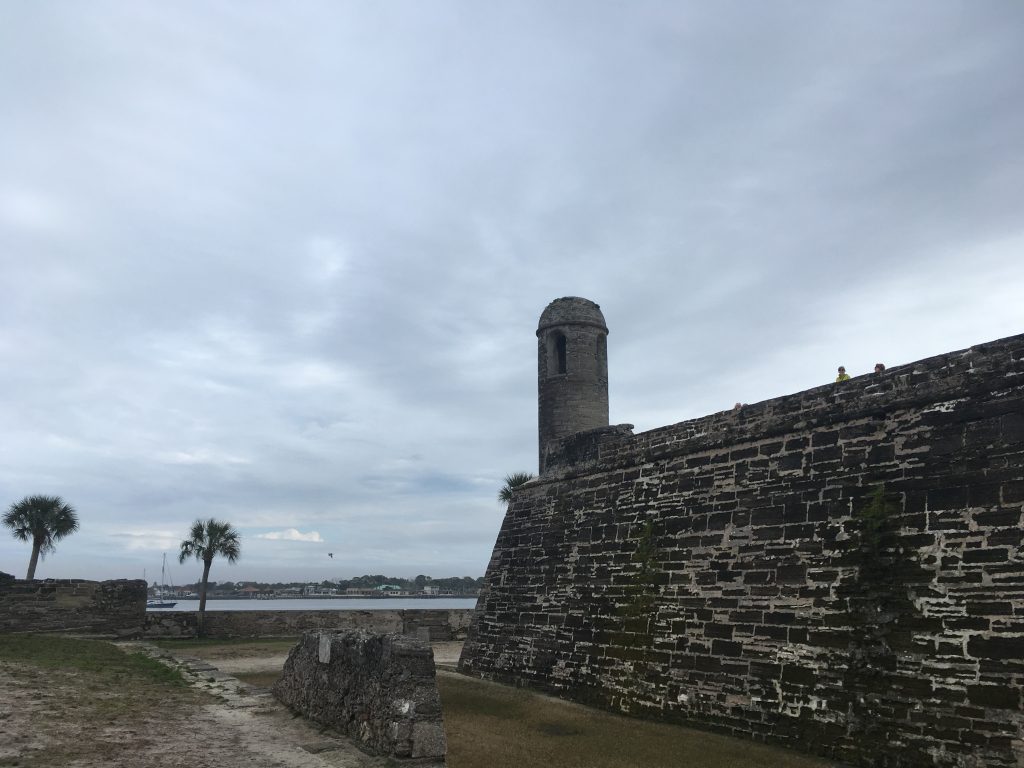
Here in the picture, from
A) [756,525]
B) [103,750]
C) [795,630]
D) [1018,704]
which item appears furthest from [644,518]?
[103,750]

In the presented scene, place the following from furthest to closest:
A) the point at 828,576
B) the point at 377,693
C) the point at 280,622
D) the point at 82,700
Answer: the point at 280,622 → the point at 82,700 → the point at 828,576 → the point at 377,693

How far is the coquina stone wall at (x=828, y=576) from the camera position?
21.9 feet

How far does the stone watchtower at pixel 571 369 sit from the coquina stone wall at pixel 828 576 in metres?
5.98

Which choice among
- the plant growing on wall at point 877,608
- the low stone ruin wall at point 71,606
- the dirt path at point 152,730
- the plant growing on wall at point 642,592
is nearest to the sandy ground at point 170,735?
the dirt path at point 152,730

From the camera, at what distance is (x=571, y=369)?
18.8m

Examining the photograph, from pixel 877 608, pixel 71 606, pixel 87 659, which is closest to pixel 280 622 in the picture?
pixel 71 606

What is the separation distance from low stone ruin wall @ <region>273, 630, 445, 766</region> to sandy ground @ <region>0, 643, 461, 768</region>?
17 cm

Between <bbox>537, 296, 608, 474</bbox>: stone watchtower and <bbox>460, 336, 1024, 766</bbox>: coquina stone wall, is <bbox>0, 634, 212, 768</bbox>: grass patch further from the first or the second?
<bbox>537, 296, 608, 474</bbox>: stone watchtower

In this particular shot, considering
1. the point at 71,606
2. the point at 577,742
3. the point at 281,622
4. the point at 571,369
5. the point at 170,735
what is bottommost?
the point at 577,742

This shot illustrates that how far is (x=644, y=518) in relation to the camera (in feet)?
37.3

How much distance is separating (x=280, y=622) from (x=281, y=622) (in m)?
0.03

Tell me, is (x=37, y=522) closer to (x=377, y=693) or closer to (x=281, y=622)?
(x=281, y=622)

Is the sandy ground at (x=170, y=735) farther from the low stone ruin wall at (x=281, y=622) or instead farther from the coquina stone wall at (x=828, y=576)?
the low stone ruin wall at (x=281, y=622)

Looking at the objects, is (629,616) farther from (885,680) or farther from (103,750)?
(103,750)
